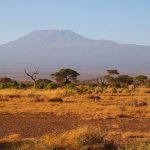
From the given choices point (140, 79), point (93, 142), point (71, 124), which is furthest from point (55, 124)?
point (140, 79)

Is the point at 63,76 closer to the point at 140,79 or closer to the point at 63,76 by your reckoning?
the point at 63,76

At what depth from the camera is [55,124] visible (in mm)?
21000

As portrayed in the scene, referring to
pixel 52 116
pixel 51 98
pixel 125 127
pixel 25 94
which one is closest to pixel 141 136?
pixel 125 127

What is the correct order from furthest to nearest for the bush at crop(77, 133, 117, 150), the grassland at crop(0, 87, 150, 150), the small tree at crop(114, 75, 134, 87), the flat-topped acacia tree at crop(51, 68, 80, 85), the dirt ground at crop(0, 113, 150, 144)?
the flat-topped acacia tree at crop(51, 68, 80, 85), the small tree at crop(114, 75, 134, 87), the dirt ground at crop(0, 113, 150, 144), the grassland at crop(0, 87, 150, 150), the bush at crop(77, 133, 117, 150)

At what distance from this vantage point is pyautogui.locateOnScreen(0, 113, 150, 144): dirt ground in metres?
18.6

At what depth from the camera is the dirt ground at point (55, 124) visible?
18.6 metres

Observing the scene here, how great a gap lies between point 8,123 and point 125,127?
4.78m

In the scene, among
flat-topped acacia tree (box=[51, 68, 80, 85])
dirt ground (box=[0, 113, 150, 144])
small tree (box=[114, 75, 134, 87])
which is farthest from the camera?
flat-topped acacia tree (box=[51, 68, 80, 85])

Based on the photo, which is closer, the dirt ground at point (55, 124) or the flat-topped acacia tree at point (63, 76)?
the dirt ground at point (55, 124)

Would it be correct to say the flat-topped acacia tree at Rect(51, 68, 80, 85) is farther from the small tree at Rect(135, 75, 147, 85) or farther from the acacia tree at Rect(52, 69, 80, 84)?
the small tree at Rect(135, 75, 147, 85)

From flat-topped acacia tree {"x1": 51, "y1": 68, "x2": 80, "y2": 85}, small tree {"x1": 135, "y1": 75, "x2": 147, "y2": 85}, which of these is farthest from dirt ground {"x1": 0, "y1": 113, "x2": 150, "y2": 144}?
small tree {"x1": 135, "y1": 75, "x2": 147, "y2": 85}

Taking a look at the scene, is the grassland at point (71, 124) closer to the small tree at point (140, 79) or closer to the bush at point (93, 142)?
the bush at point (93, 142)

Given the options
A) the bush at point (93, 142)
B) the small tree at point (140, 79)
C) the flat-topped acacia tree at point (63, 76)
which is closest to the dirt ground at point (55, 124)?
the bush at point (93, 142)

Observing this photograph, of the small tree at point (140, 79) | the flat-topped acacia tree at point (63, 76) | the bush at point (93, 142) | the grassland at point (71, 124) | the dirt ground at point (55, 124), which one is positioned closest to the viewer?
the bush at point (93, 142)
